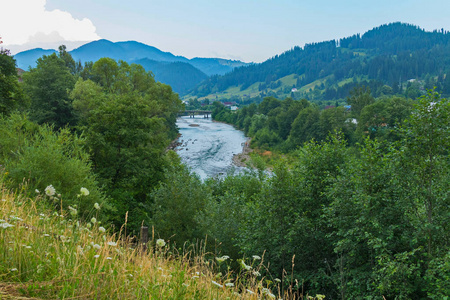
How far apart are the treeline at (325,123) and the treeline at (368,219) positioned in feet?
127

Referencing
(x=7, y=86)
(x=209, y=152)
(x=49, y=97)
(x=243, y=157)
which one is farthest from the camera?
(x=209, y=152)

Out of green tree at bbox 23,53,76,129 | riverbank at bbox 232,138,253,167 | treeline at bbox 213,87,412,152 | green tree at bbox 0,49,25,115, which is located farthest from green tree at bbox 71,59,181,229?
riverbank at bbox 232,138,253,167

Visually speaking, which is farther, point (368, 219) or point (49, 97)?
point (49, 97)

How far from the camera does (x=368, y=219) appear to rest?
11805mm

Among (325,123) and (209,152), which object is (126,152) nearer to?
(209,152)

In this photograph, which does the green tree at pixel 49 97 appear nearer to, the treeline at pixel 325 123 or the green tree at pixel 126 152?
the green tree at pixel 126 152

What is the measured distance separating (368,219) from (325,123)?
67445 millimetres

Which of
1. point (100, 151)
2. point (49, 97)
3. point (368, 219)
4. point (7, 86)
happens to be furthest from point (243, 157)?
point (368, 219)

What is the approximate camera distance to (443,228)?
10633mm

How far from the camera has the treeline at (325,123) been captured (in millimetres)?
67000

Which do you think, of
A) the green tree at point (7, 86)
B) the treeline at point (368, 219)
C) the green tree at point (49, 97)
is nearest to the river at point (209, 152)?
the green tree at point (49, 97)

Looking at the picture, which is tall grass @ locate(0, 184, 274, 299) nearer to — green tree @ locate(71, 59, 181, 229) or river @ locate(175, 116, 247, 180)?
green tree @ locate(71, 59, 181, 229)

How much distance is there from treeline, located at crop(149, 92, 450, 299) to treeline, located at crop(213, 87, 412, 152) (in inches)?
1521

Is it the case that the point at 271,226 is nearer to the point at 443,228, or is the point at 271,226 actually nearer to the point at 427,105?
the point at 443,228
